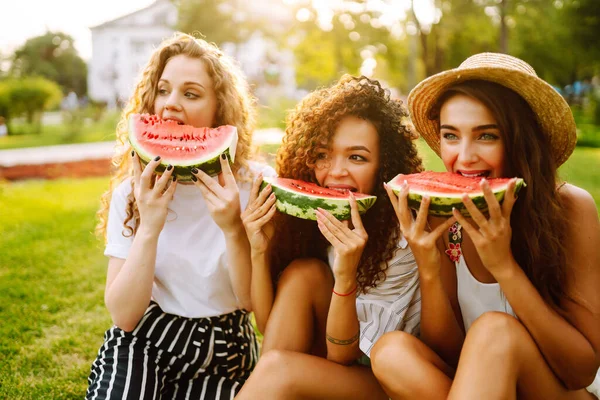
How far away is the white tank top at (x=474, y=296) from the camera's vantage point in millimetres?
2820

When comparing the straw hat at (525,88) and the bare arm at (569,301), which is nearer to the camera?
the bare arm at (569,301)

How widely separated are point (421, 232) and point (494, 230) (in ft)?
1.15

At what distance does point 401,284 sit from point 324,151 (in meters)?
0.97

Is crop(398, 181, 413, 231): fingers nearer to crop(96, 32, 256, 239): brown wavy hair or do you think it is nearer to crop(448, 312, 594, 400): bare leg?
crop(448, 312, 594, 400): bare leg

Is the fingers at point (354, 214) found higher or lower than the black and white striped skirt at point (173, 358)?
higher

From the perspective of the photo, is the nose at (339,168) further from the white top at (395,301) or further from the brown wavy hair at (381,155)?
the white top at (395,301)

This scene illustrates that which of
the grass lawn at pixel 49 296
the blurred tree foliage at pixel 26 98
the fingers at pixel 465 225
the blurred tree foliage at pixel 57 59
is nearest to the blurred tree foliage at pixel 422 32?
the blurred tree foliage at pixel 26 98

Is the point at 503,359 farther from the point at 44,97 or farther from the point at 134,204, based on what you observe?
the point at 44,97

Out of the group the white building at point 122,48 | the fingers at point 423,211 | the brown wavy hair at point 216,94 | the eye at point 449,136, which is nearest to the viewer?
the fingers at point 423,211

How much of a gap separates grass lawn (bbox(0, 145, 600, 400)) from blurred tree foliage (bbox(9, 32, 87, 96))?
5926cm

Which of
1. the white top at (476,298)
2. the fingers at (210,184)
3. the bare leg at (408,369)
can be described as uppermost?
the fingers at (210,184)

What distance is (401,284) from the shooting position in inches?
122

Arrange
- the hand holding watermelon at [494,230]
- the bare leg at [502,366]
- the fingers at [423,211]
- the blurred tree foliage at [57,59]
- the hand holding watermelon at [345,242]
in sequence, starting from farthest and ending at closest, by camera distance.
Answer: the blurred tree foliage at [57,59]
the hand holding watermelon at [345,242]
the fingers at [423,211]
the hand holding watermelon at [494,230]
the bare leg at [502,366]

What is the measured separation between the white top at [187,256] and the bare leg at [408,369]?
3.77 feet
